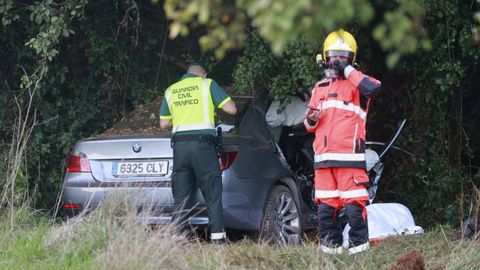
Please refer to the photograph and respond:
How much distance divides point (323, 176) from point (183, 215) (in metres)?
1.10

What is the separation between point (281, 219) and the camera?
7707 millimetres

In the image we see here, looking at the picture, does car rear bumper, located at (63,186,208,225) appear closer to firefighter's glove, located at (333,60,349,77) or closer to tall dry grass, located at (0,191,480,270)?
tall dry grass, located at (0,191,480,270)

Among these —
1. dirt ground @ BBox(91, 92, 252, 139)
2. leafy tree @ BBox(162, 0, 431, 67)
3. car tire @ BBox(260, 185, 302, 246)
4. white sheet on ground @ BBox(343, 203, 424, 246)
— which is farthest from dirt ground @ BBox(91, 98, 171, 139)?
leafy tree @ BBox(162, 0, 431, 67)

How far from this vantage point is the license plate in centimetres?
730

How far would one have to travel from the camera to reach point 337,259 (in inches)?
239

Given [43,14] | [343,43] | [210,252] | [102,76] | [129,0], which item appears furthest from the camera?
[102,76]

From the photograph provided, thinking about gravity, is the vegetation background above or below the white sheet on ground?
above

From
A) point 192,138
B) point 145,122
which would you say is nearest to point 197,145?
point 192,138

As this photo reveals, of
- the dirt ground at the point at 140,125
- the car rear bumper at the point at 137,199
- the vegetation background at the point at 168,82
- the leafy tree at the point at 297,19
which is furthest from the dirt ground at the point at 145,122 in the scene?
the leafy tree at the point at 297,19

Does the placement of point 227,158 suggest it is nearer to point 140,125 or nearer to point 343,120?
point 343,120

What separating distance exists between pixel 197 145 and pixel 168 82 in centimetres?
372

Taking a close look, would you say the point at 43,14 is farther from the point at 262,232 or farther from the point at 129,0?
the point at 262,232

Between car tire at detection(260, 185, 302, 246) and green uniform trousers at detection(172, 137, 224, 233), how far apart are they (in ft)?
1.65

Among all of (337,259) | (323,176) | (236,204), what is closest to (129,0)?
(236,204)
